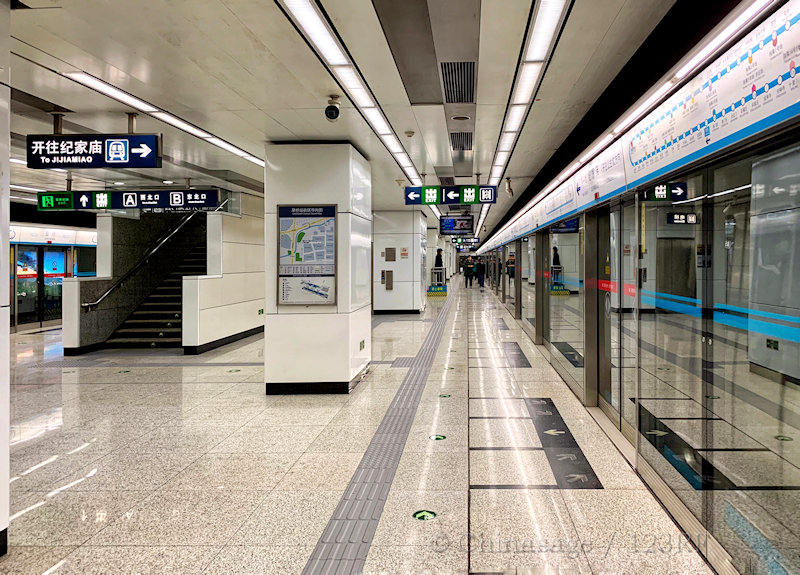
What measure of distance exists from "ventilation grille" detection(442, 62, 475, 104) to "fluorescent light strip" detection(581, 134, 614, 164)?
1.22 m

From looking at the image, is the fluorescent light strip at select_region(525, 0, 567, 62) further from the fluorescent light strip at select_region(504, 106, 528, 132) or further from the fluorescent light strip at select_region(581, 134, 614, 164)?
the fluorescent light strip at select_region(504, 106, 528, 132)

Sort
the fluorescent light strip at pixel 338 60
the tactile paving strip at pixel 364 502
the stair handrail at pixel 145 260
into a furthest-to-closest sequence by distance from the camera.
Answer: the stair handrail at pixel 145 260 → the fluorescent light strip at pixel 338 60 → the tactile paving strip at pixel 364 502

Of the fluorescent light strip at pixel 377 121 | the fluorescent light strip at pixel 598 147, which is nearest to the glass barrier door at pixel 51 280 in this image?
the fluorescent light strip at pixel 377 121

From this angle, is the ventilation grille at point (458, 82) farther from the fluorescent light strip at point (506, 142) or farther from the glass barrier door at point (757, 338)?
the glass barrier door at point (757, 338)

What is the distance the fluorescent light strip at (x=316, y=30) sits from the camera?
3.13m

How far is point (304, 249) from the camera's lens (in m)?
6.30

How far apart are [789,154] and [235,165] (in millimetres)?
7167

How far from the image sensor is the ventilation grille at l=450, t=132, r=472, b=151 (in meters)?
6.10

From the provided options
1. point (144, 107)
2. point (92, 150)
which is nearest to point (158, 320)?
point (92, 150)

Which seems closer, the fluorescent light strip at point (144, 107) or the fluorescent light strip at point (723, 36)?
the fluorescent light strip at point (723, 36)

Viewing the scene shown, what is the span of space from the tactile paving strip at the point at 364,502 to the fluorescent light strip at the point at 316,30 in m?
3.06

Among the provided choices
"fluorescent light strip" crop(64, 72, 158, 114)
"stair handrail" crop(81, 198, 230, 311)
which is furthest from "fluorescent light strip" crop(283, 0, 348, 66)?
"stair handrail" crop(81, 198, 230, 311)

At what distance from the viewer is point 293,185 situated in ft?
20.8

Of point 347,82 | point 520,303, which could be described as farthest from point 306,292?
point 520,303
